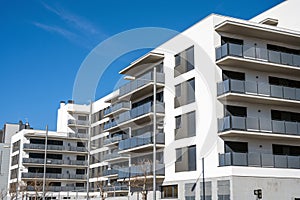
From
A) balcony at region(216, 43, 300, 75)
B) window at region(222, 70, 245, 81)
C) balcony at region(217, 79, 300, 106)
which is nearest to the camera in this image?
balcony at region(217, 79, 300, 106)

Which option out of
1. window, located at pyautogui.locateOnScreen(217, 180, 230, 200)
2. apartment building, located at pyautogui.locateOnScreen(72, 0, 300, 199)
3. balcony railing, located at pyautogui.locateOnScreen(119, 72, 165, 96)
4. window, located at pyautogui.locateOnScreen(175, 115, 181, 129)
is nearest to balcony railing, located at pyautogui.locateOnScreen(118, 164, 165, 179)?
apartment building, located at pyautogui.locateOnScreen(72, 0, 300, 199)

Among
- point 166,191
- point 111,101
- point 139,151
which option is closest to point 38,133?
point 111,101

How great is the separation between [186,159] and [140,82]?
11.5 m

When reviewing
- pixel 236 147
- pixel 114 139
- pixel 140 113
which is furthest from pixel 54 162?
pixel 236 147

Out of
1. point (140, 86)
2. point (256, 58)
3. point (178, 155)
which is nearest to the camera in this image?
point (256, 58)

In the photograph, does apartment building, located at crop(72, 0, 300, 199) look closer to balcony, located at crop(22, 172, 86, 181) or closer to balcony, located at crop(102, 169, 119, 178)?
balcony, located at crop(102, 169, 119, 178)

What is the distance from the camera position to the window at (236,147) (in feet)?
108

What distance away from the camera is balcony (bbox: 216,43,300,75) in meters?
33.4

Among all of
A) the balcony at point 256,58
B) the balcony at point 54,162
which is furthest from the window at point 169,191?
the balcony at point 54,162

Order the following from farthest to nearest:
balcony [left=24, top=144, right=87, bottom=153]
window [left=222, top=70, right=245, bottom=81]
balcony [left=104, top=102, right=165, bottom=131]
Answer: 1. balcony [left=24, top=144, right=87, bottom=153]
2. balcony [left=104, top=102, right=165, bottom=131]
3. window [left=222, top=70, right=245, bottom=81]

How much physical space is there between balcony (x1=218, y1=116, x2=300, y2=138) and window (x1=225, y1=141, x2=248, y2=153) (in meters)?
0.96

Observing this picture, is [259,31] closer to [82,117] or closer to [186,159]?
[186,159]

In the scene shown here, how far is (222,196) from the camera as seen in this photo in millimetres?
31516

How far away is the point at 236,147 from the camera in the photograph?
33.2 metres
